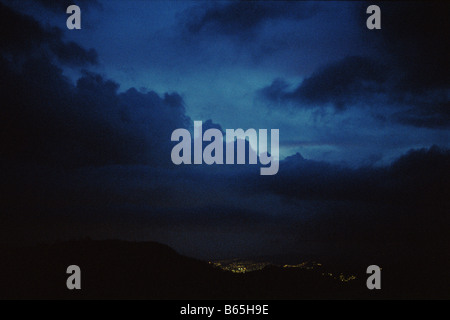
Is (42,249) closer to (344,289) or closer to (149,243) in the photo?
(149,243)

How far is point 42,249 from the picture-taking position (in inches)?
2478

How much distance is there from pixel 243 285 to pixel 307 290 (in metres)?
9.10

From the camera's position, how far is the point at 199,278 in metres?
55.6
